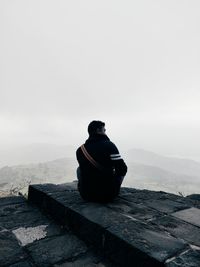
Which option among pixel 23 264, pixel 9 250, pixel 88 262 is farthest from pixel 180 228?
pixel 9 250

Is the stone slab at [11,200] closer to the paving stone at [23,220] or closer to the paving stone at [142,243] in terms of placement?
the paving stone at [23,220]

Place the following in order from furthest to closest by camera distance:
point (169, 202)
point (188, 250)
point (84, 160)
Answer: point (169, 202)
point (84, 160)
point (188, 250)

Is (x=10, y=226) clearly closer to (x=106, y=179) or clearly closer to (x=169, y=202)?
(x=106, y=179)

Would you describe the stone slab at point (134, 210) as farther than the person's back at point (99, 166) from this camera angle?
No

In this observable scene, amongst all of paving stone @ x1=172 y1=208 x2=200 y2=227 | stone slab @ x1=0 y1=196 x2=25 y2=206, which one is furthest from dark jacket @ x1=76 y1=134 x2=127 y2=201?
stone slab @ x1=0 y1=196 x2=25 y2=206

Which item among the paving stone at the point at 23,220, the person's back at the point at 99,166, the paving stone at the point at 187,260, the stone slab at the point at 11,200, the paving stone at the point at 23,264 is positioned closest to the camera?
the paving stone at the point at 187,260

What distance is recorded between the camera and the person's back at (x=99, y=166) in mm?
4191

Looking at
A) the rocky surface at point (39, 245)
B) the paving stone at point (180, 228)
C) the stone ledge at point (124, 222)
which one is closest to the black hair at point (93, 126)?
the stone ledge at point (124, 222)

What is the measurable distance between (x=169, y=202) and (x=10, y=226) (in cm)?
295

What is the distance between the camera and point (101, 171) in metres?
4.18

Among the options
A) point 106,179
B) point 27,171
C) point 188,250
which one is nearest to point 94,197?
point 106,179

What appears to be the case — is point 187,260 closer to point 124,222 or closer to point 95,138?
point 124,222

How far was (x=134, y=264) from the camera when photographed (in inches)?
105

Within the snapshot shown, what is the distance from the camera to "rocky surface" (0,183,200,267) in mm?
2709
